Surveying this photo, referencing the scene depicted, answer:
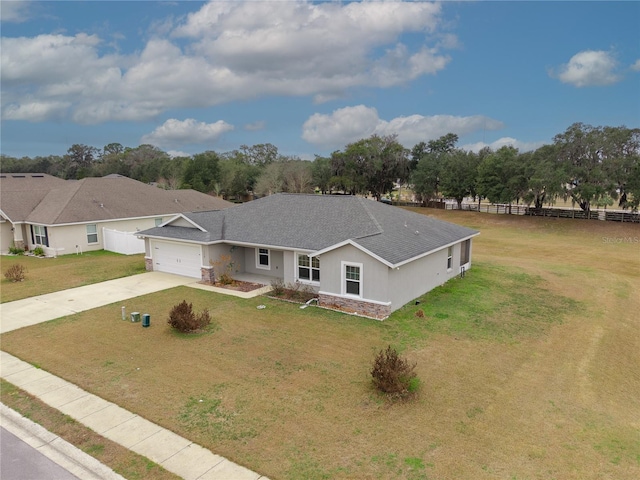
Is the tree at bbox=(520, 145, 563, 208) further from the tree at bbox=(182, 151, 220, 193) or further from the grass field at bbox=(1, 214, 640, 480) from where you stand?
the tree at bbox=(182, 151, 220, 193)

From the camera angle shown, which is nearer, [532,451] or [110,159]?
[532,451]

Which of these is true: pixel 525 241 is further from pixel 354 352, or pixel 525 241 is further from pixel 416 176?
pixel 354 352

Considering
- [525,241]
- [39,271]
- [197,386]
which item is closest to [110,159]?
[39,271]

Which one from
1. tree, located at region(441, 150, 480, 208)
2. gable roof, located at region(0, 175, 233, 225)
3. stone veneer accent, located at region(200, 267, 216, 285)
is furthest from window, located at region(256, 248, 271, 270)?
tree, located at region(441, 150, 480, 208)

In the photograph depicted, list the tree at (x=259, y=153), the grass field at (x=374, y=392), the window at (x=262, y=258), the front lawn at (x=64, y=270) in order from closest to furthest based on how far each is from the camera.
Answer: the grass field at (x=374, y=392) < the front lawn at (x=64, y=270) < the window at (x=262, y=258) < the tree at (x=259, y=153)

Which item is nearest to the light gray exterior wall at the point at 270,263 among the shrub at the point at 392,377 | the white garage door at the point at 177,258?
the white garage door at the point at 177,258

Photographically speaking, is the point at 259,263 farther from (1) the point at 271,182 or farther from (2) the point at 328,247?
(1) the point at 271,182

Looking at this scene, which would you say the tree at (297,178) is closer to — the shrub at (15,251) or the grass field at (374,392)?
the shrub at (15,251)
